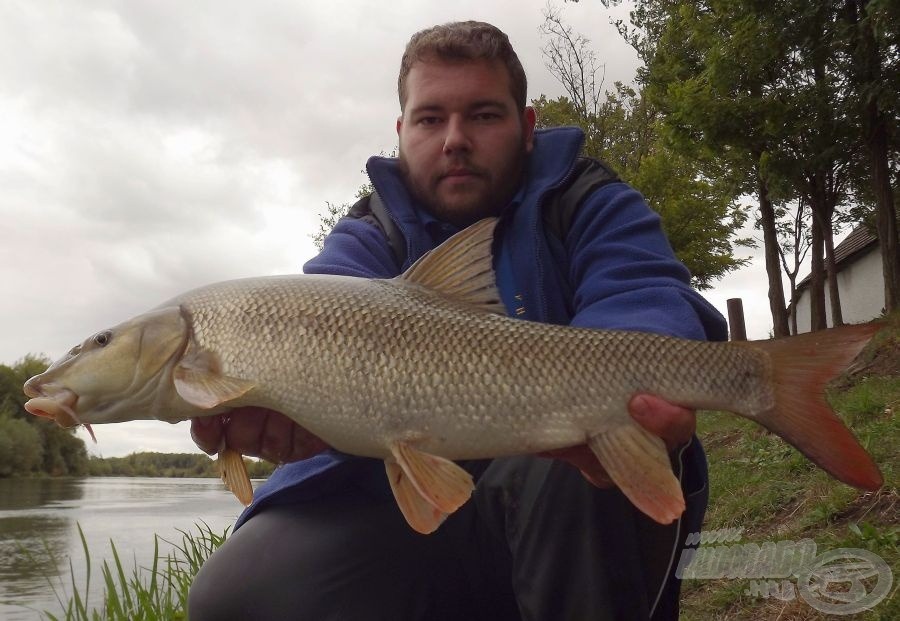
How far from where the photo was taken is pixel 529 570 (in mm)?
2217

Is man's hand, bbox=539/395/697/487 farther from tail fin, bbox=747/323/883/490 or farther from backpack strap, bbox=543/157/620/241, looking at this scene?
backpack strap, bbox=543/157/620/241

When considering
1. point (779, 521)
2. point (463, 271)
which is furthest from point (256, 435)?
point (779, 521)

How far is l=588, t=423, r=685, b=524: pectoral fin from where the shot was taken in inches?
79.3

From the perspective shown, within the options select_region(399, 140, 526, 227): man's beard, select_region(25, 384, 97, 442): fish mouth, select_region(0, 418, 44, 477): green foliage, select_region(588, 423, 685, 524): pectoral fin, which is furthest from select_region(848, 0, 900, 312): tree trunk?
select_region(0, 418, 44, 477): green foliage

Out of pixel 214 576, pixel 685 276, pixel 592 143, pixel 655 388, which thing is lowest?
pixel 214 576

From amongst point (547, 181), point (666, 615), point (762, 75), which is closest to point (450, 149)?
point (547, 181)

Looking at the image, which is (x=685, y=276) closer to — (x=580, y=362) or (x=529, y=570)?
(x=580, y=362)

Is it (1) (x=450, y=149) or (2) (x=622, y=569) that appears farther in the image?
(1) (x=450, y=149)

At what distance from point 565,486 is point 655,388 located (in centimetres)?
39

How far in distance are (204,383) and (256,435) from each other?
0.27 metres

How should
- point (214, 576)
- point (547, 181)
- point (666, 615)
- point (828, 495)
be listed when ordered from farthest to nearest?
1. point (828, 495)
2. point (547, 181)
3. point (214, 576)
4. point (666, 615)

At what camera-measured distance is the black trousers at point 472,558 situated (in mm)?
2158

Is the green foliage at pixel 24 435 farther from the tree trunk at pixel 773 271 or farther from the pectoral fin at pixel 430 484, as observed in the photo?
the pectoral fin at pixel 430 484

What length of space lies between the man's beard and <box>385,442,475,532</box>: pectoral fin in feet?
4.38
